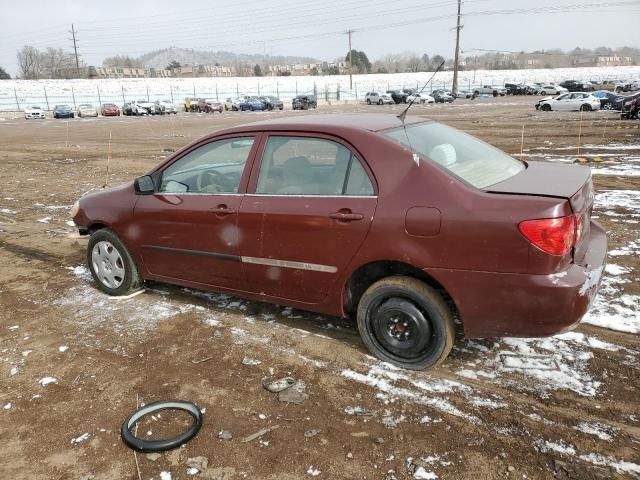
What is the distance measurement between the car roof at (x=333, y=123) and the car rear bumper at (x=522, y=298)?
1.17 meters

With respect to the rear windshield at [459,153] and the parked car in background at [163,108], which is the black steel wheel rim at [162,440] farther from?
the parked car in background at [163,108]

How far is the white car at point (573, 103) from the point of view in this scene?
115ft

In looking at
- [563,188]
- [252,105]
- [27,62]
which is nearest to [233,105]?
[252,105]

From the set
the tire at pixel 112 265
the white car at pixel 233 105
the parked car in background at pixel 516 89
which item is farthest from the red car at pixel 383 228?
the parked car in background at pixel 516 89

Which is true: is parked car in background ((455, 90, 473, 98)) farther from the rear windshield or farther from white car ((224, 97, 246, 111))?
the rear windshield

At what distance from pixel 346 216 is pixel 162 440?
176cm

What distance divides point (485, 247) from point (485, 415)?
3.24ft

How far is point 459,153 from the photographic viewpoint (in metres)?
3.68

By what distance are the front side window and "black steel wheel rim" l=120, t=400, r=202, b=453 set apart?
168cm

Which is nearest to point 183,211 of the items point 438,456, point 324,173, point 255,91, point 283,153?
point 283,153

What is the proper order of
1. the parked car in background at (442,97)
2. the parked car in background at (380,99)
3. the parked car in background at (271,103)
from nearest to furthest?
1. the parked car in background at (271,103)
2. the parked car in background at (380,99)
3. the parked car in background at (442,97)

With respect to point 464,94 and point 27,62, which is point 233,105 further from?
point 27,62

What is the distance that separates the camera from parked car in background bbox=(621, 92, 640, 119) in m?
23.7

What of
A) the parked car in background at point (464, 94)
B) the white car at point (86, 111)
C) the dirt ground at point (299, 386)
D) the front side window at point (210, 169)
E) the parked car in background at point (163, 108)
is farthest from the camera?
the parked car in background at point (464, 94)
